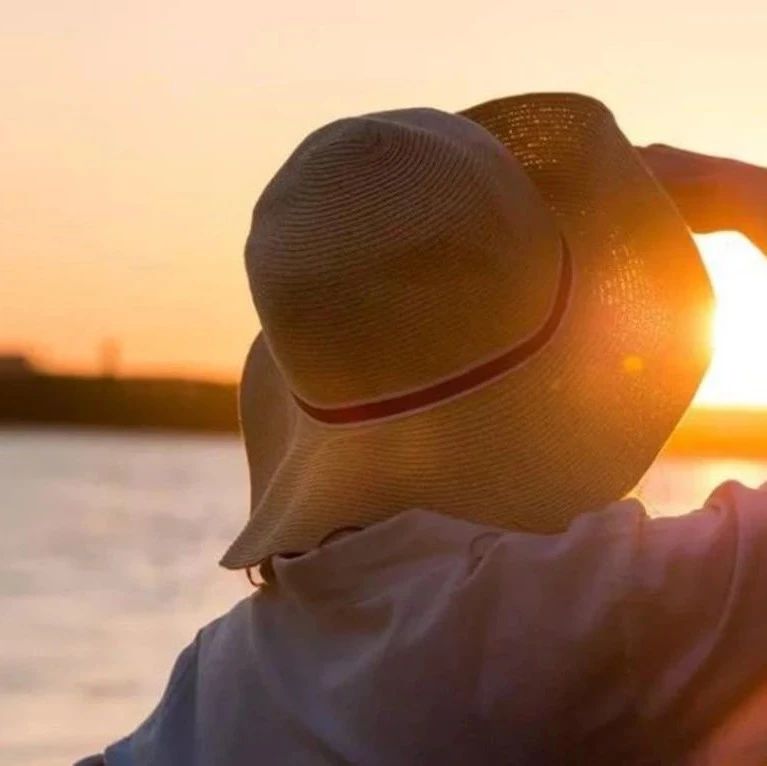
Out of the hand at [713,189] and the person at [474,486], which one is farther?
the hand at [713,189]

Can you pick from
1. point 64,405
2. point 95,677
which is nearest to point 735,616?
point 95,677

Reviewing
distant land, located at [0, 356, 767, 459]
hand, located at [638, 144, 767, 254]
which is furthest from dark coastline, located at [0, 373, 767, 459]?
hand, located at [638, 144, 767, 254]

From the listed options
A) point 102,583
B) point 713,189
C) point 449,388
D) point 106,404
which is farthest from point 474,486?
point 106,404

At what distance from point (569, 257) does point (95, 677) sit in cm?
675

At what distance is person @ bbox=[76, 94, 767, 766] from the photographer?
1.24 meters

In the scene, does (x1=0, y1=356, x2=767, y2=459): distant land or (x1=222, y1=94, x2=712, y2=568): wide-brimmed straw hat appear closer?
(x1=222, y1=94, x2=712, y2=568): wide-brimmed straw hat

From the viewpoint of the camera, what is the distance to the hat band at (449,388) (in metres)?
1.39

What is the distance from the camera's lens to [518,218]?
1423 millimetres

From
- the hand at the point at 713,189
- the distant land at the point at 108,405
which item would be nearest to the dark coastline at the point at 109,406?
the distant land at the point at 108,405

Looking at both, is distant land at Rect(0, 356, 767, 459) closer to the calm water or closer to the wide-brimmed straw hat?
the calm water

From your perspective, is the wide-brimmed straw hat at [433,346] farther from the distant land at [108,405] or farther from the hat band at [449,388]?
the distant land at [108,405]

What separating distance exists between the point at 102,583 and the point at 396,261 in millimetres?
10447

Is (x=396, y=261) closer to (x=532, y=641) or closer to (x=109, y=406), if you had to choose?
(x=532, y=641)

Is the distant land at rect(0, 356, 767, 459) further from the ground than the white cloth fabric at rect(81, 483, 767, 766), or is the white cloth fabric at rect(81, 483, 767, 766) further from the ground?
the white cloth fabric at rect(81, 483, 767, 766)
